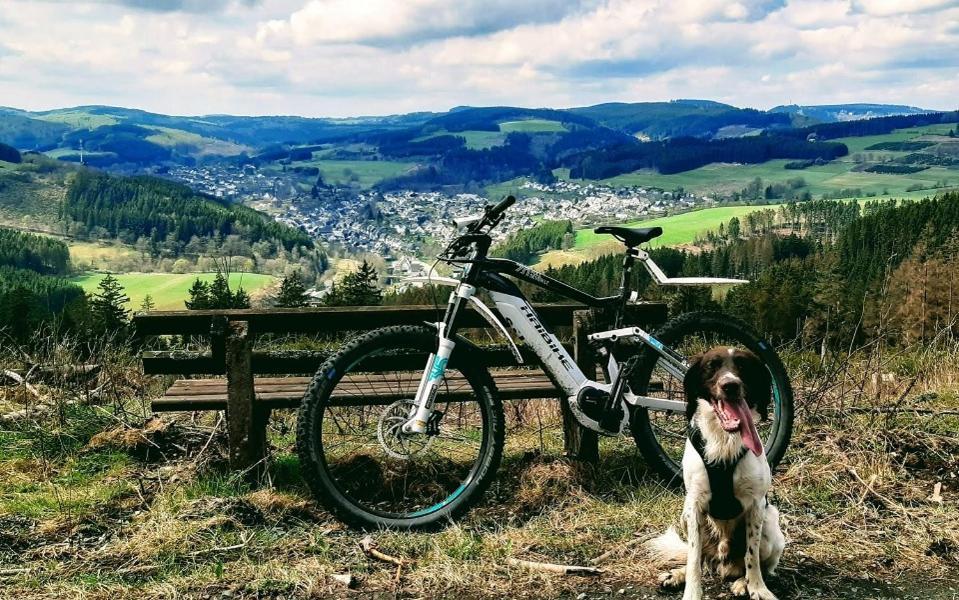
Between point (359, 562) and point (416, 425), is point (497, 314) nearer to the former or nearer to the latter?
point (416, 425)

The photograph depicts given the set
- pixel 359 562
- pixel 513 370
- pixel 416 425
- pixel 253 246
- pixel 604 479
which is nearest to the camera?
pixel 359 562

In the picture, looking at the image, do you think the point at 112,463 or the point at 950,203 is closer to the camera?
the point at 112,463

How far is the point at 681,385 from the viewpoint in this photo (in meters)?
4.89

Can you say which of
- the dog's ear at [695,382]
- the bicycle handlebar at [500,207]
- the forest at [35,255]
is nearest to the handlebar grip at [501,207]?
the bicycle handlebar at [500,207]

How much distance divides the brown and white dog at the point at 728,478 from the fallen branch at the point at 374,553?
1.30 meters

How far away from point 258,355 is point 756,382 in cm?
300

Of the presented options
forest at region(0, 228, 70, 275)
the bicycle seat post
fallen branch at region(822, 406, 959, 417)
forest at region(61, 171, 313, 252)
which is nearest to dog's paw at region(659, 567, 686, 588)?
the bicycle seat post

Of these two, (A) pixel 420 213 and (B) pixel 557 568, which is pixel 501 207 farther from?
(A) pixel 420 213

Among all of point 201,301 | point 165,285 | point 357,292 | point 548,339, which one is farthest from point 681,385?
point 165,285

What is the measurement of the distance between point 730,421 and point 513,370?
253 cm

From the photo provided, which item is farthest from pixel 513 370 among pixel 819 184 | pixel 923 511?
pixel 819 184

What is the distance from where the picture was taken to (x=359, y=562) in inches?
150

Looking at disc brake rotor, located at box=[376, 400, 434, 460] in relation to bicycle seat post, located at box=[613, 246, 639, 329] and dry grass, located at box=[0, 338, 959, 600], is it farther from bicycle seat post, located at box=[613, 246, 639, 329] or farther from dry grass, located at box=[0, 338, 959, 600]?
bicycle seat post, located at box=[613, 246, 639, 329]

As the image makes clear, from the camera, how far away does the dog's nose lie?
3264 mm
